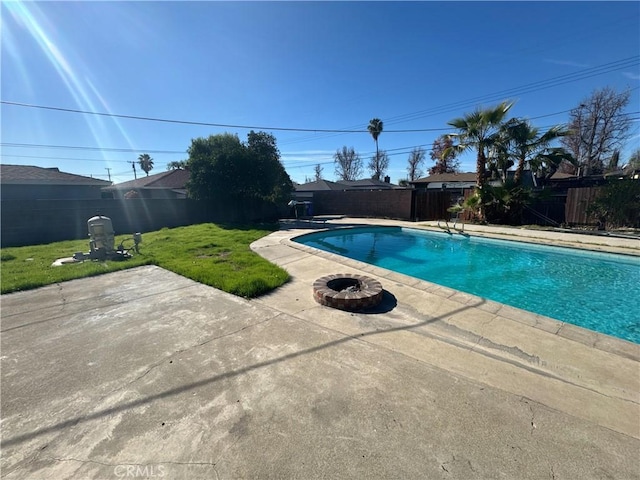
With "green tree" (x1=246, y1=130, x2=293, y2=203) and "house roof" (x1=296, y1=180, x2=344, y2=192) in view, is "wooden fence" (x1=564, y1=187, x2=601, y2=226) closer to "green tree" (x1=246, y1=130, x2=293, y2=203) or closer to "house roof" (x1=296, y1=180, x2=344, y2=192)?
"green tree" (x1=246, y1=130, x2=293, y2=203)

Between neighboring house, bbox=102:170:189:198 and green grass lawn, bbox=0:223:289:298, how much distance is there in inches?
487

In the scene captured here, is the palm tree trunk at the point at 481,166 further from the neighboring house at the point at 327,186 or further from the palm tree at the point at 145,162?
the palm tree at the point at 145,162

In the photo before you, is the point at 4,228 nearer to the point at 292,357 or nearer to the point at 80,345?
the point at 80,345

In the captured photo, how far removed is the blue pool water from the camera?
16.4 ft

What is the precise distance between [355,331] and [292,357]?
0.94 meters

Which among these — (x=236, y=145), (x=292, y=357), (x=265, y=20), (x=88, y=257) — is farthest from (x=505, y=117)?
(x=88, y=257)

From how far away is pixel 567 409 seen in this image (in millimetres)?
2186

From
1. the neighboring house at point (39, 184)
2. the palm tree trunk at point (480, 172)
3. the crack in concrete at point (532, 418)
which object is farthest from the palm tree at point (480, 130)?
the neighboring house at point (39, 184)

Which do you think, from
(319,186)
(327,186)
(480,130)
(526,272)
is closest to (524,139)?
(480,130)

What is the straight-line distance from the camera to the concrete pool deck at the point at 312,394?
5.68ft

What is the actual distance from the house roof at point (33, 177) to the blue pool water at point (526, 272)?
681 inches

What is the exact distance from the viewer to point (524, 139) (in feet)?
41.1

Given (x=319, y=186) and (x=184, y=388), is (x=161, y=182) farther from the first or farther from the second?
(x=184, y=388)

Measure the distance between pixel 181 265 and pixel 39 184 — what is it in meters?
17.4
